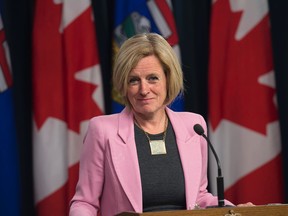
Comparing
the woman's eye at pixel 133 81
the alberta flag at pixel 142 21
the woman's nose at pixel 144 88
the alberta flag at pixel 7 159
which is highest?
the alberta flag at pixel 142 21

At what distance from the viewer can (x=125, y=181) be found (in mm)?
3070

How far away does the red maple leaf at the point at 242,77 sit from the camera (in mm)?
4723

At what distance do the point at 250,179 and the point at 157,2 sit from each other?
1.14 metres

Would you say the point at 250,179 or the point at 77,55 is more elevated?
the point at 77,55

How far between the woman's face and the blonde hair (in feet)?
0.07

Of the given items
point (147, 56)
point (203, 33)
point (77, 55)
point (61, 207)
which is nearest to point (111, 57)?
point (77, 55)

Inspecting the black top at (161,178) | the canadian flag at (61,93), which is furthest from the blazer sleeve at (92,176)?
the canadian flag at (61,93)

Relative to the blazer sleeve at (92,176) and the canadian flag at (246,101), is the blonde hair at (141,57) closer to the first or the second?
the blazer sleeve at (92,176)

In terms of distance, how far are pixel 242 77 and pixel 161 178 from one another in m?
1.76

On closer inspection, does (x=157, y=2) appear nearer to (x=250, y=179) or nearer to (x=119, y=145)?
(x=250, y=179)

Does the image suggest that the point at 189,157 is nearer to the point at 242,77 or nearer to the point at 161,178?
the point at 161,178

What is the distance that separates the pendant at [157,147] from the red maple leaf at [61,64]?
1388mm

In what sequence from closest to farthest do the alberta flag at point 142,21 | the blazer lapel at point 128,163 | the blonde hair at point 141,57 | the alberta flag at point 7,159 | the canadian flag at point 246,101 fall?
the blazer lapel at point 128,163, the blonde hair at point 141,57, the alberta flag at point 7,159, the alberta flag at point 142,21, the canadian flag at point 246,101

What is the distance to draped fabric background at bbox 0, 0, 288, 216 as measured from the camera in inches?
177
